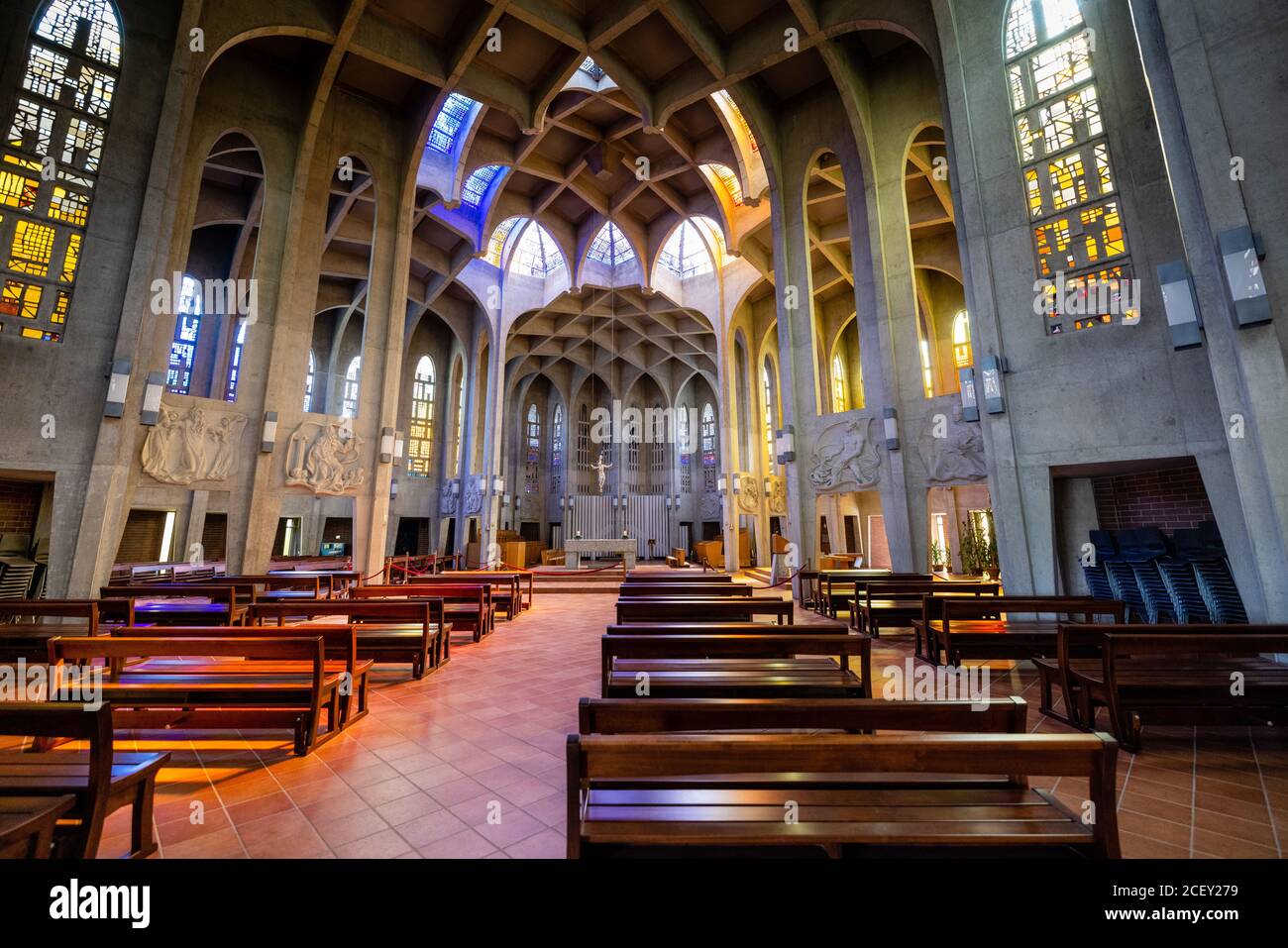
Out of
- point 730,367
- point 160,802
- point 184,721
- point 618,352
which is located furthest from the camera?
point 618,352

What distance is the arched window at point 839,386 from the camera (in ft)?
70.1

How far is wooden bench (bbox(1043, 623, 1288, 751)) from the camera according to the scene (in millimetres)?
3293

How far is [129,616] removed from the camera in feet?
17.9

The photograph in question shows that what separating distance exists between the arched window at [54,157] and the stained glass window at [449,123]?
23.5 feet

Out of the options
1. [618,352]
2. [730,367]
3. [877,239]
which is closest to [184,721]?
[877,239]

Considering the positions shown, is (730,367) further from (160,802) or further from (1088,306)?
(160,802)

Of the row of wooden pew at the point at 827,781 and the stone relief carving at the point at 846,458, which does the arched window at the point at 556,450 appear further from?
the row of wooden pew at the point at 827,781

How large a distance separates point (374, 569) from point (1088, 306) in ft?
43.8

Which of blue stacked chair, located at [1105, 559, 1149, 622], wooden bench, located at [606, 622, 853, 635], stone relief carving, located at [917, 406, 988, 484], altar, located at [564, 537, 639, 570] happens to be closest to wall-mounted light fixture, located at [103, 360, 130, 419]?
wooden bench, located at [606, 622, 853, 635]

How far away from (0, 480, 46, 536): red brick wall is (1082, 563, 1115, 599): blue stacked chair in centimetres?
1873

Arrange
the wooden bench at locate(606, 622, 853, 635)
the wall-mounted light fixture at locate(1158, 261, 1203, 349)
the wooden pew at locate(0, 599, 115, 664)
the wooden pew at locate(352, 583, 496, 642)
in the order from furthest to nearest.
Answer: the wooden pew at locate(352, 583, 496, 642)
the wall-mounted light fixture at locate(1158, 261, 1203, 349)
the wooden pew at locate(0, 599, 115, 664)
the wooden bench at locate(606, 622, 853, 635)

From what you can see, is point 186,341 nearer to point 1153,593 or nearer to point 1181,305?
point 1181,305

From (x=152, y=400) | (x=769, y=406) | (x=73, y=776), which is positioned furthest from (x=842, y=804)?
(x=769, y=406)

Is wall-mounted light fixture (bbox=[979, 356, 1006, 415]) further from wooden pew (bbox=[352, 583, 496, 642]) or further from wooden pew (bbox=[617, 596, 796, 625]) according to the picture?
wooden pew (bbox=[352, 583, 496, 642])
